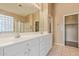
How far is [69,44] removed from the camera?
19.3ft

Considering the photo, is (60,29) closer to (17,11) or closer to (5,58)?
→ (17,11)

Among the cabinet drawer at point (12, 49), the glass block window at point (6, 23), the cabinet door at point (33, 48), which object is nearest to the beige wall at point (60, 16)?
the cabinet door at point (33, 48)

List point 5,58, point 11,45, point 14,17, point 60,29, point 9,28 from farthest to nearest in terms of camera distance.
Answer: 1. point 60,29
2. point 14,17
3. point 9,28
4. point 11,45
5. point 5,58

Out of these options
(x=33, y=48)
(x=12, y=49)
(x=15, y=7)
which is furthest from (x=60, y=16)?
(x=12, y=49)

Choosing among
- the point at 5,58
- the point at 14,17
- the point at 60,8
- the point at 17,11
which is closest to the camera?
the point at 5,58

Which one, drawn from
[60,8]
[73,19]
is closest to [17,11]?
[60,8]

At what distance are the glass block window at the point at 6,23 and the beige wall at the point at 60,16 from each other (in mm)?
3212

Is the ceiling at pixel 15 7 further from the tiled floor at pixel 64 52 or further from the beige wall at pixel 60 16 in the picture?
the beige wall at pixel 60 16

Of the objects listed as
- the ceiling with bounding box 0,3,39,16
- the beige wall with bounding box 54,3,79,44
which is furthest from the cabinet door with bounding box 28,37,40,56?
the beige wall with bounding box 54,3,79,44

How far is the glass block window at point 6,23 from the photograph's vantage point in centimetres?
216

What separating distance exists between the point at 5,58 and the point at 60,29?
4810mm

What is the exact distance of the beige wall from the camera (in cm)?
538

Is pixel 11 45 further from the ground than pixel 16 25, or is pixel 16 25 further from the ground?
pixel 16 25

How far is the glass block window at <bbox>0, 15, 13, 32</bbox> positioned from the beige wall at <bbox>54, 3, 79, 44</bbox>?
321 centimetres
